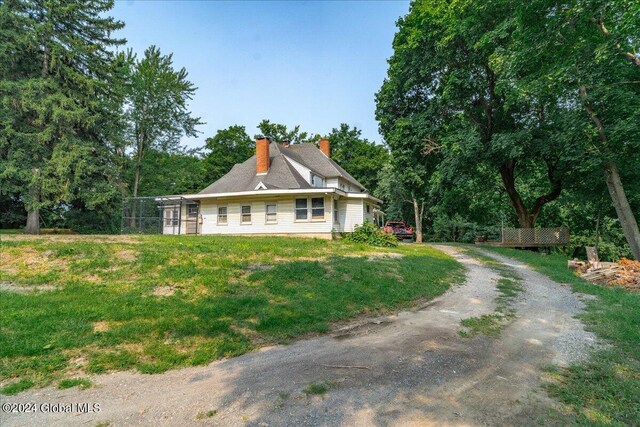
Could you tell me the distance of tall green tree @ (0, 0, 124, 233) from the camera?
17875 mm

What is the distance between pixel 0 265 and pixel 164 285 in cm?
439

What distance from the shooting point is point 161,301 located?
5848mm

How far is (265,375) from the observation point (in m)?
3.60

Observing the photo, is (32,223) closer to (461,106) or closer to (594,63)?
(461,106)

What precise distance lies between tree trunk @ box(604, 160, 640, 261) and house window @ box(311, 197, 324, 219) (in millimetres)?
13355

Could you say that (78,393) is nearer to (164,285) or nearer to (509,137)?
(164,285)

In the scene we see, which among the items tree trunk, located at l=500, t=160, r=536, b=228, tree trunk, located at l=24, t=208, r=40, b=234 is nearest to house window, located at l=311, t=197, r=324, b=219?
tree trunk, located at l=500, t=160, r=536, b=228

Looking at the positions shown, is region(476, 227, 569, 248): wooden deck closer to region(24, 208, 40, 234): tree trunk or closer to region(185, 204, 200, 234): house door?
region(185, 204, 200, 234): house door

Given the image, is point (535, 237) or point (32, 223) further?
point (535, 237)

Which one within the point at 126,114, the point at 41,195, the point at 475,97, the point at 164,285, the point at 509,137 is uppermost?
the point at 126,114

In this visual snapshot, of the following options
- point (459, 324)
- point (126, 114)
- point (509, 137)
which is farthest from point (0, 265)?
point (126, 114)

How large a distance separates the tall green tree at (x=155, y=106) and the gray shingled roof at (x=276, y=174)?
41.4 feet

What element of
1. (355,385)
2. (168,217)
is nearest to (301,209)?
(168,217)

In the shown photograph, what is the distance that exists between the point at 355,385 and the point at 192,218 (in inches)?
849
